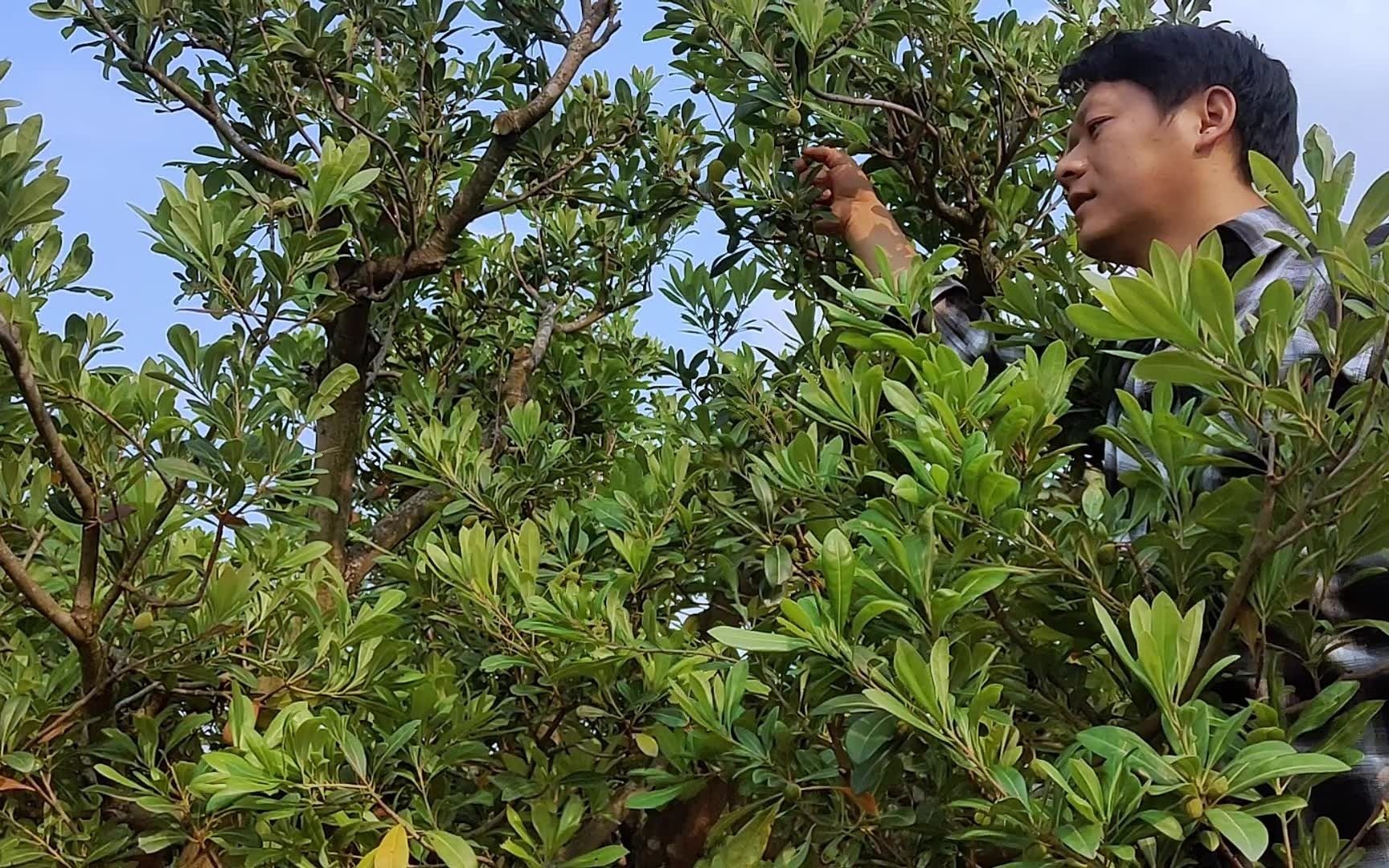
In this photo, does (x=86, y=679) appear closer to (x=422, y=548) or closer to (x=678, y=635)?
(x=422, y=548)

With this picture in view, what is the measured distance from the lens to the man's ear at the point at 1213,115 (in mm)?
1686

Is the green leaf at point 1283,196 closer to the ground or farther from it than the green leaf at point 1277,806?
farther from it

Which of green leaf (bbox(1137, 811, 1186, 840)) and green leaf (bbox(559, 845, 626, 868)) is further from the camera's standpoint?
green leaf (bbox(559, 845, 626, 868))

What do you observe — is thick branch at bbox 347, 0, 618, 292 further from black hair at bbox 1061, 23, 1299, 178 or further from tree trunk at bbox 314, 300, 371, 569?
black hair at bbox 1061, 23, 1299, 178

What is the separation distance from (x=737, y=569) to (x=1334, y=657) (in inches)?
28.8

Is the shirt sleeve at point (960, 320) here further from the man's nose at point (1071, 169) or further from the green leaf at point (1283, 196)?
the green leaf at point (1283, 196)

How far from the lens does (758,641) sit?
1026mm

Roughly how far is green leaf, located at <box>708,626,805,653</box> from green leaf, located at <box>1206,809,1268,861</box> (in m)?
0.34

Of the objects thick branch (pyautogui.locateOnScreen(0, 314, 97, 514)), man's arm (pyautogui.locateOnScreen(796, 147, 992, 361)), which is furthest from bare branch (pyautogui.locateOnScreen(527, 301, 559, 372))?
thick branch (pyautogui.locateOnScreen(0, 314, 97, 514))

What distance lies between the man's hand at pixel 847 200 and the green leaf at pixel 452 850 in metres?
1.05

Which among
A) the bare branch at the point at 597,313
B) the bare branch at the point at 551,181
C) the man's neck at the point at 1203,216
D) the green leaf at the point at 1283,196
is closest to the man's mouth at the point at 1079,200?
the man's neck at the point at 1203,216

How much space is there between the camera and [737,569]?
163 centimetres

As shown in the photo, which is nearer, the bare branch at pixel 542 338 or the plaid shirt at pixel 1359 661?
the plaid shirt at pixel 1359 661

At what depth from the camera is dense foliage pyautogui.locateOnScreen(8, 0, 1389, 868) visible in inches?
38.4
